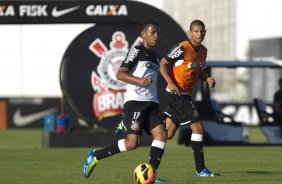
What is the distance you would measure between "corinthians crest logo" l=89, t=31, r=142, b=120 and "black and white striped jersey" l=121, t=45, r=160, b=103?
9.48 m

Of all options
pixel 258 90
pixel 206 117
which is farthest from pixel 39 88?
pixel 206 117

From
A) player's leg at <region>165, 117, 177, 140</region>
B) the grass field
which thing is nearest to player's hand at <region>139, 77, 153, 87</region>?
the grass field

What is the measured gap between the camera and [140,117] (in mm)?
14406

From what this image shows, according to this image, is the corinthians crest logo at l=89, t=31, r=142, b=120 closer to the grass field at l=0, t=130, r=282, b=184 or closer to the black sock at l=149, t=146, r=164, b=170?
the grass field at l=0, t=130, r=282, b=184

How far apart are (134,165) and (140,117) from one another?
3.73 meters

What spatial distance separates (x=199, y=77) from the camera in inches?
639

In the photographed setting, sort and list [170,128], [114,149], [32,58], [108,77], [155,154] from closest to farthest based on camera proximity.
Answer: [155,154], [114,149], [170,128], [108,77], [32,58]

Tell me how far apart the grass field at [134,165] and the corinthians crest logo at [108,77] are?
1.43m

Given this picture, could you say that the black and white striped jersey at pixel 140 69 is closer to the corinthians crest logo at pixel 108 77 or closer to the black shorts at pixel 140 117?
the black shorts at pixel 140 117

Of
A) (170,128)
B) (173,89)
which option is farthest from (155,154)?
(170,128)

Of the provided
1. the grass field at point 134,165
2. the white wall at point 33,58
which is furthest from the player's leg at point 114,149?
the white wall at point 33,58

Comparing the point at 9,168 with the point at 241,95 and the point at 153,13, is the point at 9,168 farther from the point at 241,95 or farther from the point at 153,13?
the point at 241,95

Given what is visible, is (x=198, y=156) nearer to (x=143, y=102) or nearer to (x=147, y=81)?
(x=143, y=102)

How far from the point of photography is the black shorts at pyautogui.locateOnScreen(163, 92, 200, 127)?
15.9 m
